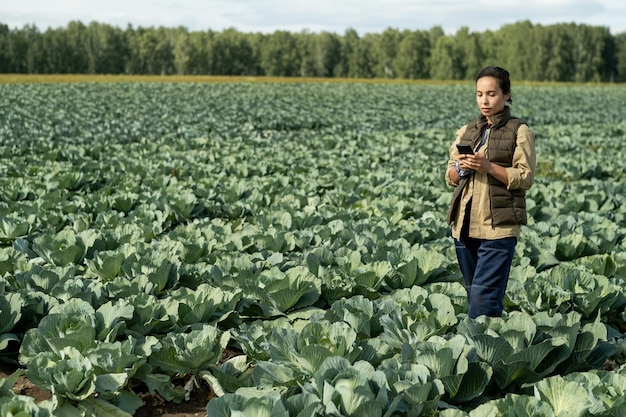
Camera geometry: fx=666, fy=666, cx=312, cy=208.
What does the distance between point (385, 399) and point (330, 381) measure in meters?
0.25

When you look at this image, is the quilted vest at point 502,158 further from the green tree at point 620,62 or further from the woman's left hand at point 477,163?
the green tree at point 620,62

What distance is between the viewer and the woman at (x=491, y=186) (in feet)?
12.2

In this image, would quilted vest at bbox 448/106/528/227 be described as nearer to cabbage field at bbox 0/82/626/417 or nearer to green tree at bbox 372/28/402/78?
cabbage field at bbox 0/82/626/417

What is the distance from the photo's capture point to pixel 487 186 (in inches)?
152

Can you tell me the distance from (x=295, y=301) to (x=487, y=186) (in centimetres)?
Answer: 142

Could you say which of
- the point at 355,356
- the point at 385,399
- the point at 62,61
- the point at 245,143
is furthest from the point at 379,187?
the point at 62,61

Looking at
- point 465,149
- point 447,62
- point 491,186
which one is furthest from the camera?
point 447,62

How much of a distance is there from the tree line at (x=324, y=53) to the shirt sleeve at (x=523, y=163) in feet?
292

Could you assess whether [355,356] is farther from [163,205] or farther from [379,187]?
[379,187]

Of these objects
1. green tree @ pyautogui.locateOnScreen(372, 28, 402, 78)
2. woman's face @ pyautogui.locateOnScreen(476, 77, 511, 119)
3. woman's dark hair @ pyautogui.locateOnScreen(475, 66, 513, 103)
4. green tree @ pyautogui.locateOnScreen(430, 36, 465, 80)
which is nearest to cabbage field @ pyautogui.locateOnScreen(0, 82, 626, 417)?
woman's face @ pyautogui.locateOnScreen(476, 77, 511, 119)

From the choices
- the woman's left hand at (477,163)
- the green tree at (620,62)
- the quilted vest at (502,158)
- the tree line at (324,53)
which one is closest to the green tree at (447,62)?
the tree line at (324,53)

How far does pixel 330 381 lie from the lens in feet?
9.31

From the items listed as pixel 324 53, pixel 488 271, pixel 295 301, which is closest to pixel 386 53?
pixel 324 53

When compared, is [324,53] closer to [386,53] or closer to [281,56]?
[281,56]
